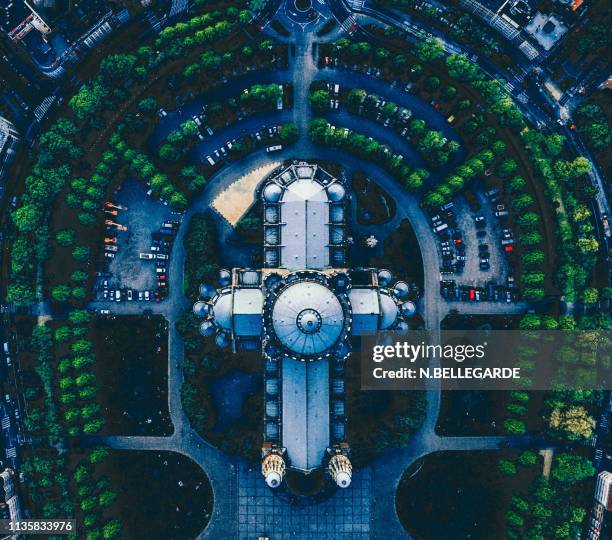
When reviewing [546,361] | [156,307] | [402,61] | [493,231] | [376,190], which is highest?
[402,61]

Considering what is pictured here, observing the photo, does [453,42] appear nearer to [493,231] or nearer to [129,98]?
[493,231]

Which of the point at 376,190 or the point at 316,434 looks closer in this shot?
the point at 316,434

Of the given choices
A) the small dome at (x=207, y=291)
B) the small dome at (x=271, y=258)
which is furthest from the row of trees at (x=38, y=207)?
the small dome at (x=271, y=258)

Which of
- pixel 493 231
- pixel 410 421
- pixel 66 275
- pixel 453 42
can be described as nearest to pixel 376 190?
pixel 493 231

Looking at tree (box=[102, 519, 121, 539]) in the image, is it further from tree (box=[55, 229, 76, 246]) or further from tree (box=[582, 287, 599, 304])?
tree (box=[582, 287, 599, 304])

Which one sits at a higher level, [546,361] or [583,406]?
[546,361]
